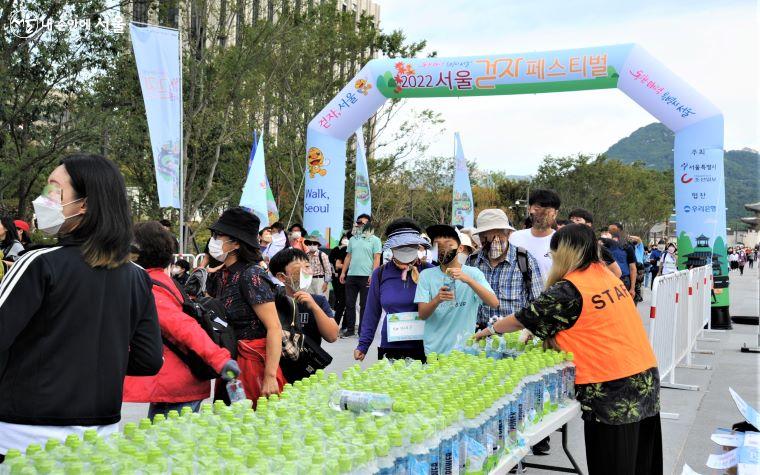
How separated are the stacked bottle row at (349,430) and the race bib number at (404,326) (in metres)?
1.42

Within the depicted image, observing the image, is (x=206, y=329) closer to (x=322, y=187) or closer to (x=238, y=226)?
(x=238, y=226)

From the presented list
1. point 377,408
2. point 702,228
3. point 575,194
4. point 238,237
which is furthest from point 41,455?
point 575,194

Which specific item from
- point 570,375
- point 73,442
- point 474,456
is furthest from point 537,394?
point 73,442

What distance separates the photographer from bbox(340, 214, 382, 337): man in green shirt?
507 inches

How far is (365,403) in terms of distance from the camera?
286cm

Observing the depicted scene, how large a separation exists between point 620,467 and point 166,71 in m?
8.95

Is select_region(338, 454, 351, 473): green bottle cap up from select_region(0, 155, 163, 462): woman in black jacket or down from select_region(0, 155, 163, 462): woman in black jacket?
down

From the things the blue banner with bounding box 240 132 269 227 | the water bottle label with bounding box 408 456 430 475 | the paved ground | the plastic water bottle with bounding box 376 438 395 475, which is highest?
the blue banner with bounding box 240 132 269 227

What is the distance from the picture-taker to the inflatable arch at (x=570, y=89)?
556 inches

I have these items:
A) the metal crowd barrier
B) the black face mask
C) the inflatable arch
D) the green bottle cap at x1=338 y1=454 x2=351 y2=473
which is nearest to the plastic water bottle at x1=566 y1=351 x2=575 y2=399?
the black face mask

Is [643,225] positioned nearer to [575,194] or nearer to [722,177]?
[575,194]

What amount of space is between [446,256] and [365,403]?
2.64 meters

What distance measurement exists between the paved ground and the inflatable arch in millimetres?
2194

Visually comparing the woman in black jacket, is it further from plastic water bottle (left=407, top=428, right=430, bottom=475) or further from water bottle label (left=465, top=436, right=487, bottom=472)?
water bottle label (left=465, top=436, right=487, bottom=472)
